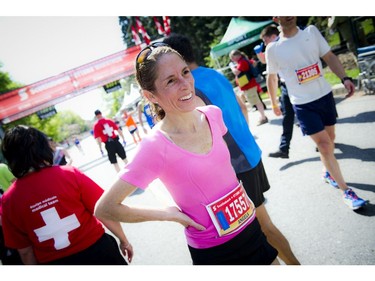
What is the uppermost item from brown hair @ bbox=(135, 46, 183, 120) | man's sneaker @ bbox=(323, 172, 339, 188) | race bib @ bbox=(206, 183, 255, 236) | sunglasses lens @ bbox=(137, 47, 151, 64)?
sunglasses lens @ bbox=(137, 47, 151, 64)

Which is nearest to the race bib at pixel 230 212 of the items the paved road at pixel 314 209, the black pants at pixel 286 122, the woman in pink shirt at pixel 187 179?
the woman in pink shirt at pixel 187 179

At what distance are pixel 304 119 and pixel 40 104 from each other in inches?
280

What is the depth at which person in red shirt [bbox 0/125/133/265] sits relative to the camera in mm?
1725

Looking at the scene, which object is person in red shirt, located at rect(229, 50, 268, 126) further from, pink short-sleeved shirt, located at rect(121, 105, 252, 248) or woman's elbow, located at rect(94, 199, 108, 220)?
woman's elbow, located at rect(94, 199, 108, 220)

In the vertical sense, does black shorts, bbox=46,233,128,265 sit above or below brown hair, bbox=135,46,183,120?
below

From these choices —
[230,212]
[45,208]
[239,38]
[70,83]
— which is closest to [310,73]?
[230,212]

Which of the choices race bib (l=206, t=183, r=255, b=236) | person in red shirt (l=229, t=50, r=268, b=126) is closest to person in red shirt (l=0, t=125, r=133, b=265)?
race bib (l=206, t=183, r=255, b=236)

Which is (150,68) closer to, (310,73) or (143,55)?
(143,55)

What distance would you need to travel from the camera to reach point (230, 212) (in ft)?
4.63

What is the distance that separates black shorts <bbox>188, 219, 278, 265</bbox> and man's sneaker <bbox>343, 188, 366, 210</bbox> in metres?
1.49
